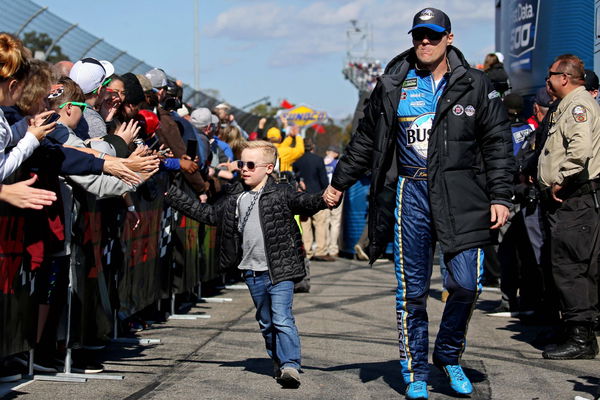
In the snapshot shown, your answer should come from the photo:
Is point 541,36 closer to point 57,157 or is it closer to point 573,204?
point 573,204

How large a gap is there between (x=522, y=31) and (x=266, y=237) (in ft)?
33.9

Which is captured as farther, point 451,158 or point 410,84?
point 410,84

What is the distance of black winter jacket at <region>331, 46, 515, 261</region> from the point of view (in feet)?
19.7

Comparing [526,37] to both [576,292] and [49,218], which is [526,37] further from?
[49,218]

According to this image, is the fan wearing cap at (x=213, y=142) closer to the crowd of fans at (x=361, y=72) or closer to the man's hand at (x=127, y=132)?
the man's hand at (x=127, y=132)

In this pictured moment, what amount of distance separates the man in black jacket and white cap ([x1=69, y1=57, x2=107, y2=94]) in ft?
7.65

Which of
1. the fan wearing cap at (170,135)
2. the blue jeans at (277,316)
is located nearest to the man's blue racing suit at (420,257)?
the blue jeans at (277,316)

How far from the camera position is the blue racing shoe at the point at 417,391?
5891 mm

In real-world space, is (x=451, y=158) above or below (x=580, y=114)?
below

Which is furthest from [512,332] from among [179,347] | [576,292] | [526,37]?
[526,37]

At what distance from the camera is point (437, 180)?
237 inches

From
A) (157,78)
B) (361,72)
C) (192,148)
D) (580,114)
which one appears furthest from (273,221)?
(361,72)

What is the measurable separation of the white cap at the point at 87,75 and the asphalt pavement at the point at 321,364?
1.98 meters

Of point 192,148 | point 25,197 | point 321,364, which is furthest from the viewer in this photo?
point 192,148
